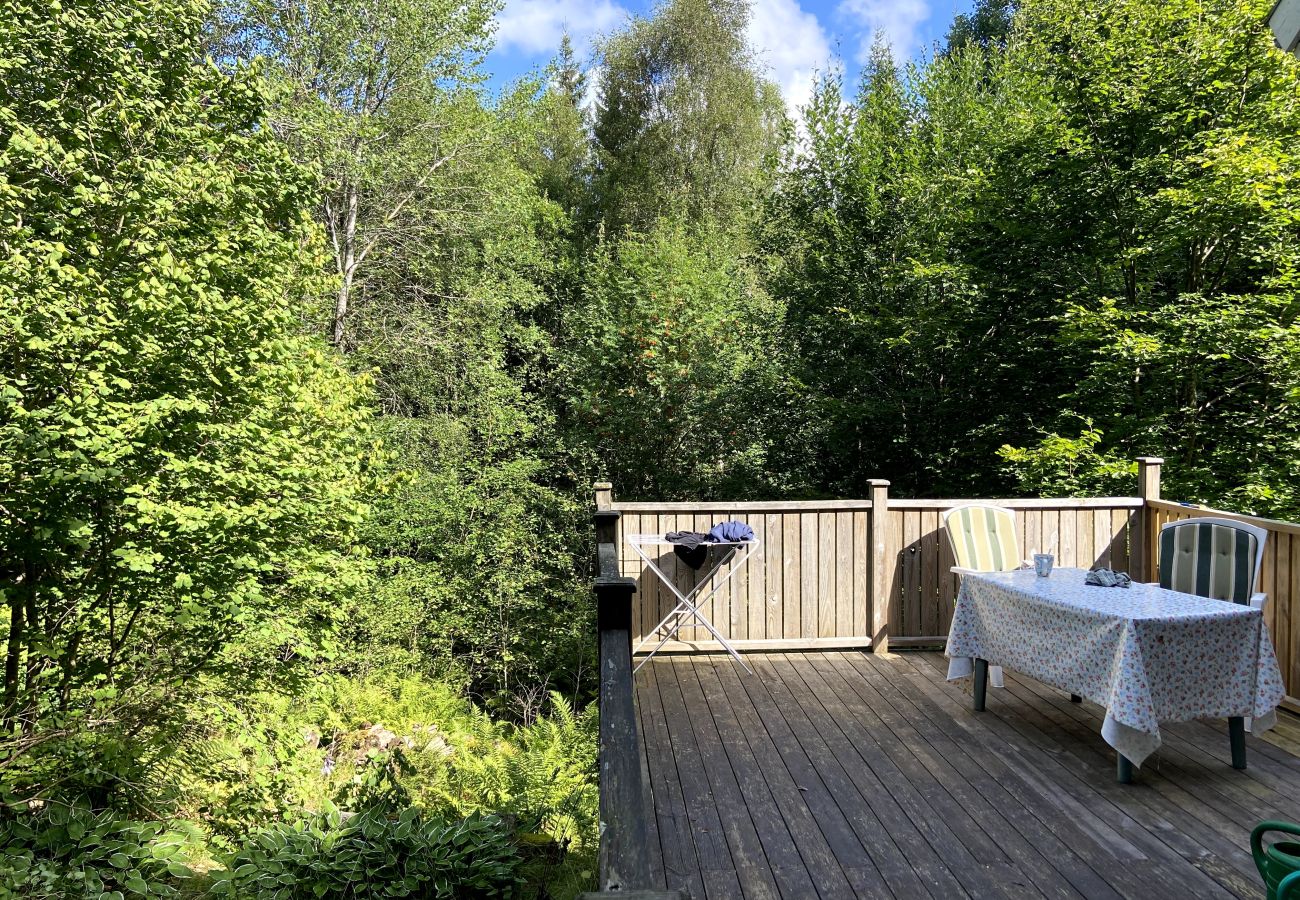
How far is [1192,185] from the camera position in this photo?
309 inches

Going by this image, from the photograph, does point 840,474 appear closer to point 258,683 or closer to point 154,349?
point 258,683

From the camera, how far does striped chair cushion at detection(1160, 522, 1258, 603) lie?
3.75 m

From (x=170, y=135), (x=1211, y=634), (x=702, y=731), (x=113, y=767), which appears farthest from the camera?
(x=170, y=135)

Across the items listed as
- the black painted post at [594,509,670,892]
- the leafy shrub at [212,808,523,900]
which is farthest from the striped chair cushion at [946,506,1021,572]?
the leafy shrub at [212,808,523,900]

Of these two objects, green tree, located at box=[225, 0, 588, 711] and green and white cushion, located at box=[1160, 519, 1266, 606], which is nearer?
green and white cushion, located at box=[1160, 519, 1266, 606]

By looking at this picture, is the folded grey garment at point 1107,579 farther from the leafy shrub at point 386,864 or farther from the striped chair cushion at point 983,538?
the leafy shrub at point 386,864

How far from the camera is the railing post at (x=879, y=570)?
5.11 metres

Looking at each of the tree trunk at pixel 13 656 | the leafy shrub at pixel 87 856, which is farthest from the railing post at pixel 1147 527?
the tree trunk at pixel 13 656

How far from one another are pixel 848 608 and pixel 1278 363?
5387 millimetres

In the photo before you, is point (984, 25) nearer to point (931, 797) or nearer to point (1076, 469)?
point (1076, 469)

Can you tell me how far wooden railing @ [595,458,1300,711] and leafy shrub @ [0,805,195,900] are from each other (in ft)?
8.95

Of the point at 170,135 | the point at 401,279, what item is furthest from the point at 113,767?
the point at 401,279

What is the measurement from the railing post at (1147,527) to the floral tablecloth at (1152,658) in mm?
1701

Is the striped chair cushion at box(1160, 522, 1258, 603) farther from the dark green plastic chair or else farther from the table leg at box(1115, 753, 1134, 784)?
the dark green plastic chair
